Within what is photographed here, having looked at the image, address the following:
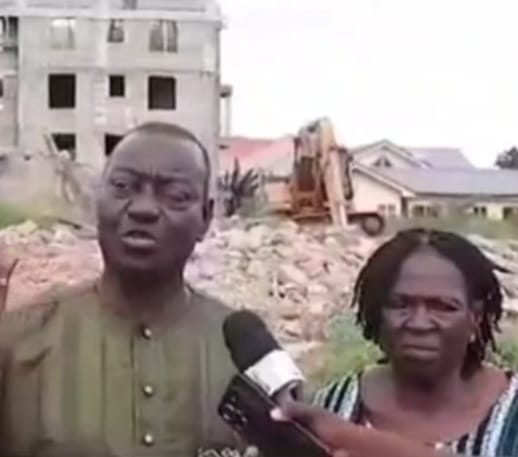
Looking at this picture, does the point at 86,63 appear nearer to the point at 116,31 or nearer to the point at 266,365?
the point at 116,31

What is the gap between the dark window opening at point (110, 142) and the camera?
1.59 m

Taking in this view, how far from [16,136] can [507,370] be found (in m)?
0.64

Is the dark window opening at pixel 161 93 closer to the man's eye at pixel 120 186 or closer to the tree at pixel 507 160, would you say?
the man's eye at pixel 120 186

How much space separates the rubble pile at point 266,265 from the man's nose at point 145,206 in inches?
3.4

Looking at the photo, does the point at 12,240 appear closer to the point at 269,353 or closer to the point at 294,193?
the point at 294,193

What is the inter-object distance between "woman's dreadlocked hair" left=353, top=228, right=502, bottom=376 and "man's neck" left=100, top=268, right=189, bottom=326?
0.20 metres

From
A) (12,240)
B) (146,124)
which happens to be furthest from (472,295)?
(12,240)

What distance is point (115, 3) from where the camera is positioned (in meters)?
1.70

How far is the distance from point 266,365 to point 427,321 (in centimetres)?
23

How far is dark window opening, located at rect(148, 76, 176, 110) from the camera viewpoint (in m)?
1.65

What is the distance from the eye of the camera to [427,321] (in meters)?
1.46

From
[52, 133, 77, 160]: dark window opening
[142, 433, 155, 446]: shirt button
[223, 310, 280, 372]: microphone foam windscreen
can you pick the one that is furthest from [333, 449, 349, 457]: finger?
[52, 133, 77, 160]: dark window opening

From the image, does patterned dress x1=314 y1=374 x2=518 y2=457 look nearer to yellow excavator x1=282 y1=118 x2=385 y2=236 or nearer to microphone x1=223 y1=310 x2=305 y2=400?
microphone x1=223 y1=310 x2=305 y2=400

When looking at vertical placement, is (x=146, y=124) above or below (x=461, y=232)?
above
